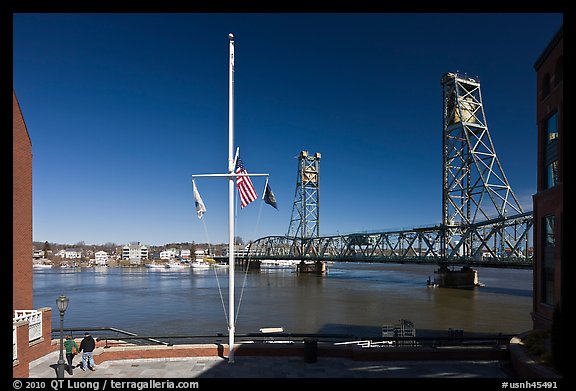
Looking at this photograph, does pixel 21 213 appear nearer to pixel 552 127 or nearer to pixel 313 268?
pixel 552 127

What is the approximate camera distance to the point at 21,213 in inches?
609

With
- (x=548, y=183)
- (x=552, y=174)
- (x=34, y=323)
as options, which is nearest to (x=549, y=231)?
(x=548, y=183)

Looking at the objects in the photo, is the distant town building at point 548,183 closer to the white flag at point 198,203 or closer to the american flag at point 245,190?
the american flag at point 245,190

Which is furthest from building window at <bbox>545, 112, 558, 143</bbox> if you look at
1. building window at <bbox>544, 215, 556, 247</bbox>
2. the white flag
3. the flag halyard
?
the white flag

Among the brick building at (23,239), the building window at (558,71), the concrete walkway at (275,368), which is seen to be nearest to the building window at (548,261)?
the building window at (558,71)

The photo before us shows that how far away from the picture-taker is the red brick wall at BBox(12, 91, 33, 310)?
14784mm

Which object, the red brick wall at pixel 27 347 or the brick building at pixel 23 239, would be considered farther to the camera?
the brick building at pixel 23 239

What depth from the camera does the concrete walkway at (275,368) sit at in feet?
35.4

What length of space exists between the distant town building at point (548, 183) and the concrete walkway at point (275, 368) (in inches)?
238

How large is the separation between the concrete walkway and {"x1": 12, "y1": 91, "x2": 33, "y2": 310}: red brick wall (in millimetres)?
3757

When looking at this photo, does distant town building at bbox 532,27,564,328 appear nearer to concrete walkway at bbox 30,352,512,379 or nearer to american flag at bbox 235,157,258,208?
concrete walkway at bbox 30,352,512,379

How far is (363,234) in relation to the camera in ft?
323
